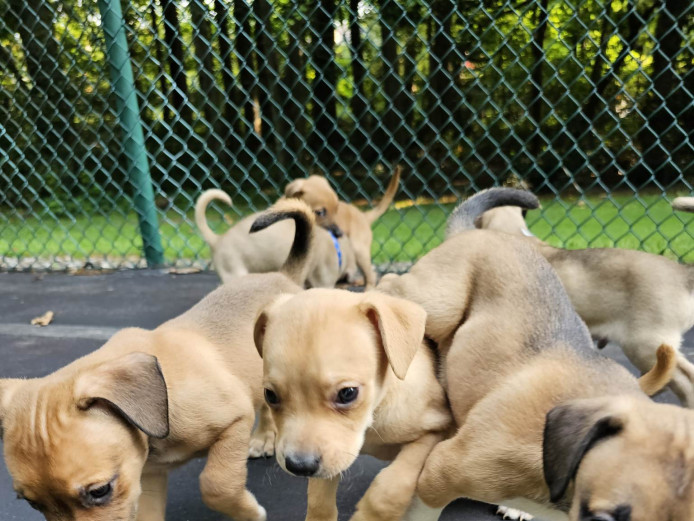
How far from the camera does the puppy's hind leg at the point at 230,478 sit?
2.60 meters

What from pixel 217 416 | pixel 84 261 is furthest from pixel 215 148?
pixel 217 416

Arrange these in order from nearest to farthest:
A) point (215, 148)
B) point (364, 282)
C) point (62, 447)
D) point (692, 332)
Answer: point (62, 447) < point (692, 332) < point (364, 282) < point (215, 148)

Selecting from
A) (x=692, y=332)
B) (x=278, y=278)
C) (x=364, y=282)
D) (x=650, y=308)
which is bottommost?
(x=364, y=282)

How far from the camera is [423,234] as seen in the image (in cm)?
816

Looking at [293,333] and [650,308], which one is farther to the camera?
[650,308]

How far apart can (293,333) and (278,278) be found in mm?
1266

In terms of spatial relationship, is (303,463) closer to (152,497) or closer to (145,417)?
(145,417)

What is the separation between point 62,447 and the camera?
2.12 meters

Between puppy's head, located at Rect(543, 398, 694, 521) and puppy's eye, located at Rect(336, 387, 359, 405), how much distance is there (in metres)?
0.75

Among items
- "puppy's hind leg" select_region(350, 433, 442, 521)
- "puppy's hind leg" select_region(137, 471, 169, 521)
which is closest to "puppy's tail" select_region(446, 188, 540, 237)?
"puppy's hind leg" select_region(350, 433, 442, 521)

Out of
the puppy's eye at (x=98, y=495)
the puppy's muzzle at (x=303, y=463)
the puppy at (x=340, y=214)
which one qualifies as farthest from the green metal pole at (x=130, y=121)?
the puppy's muzzle at (x=303, y=463)

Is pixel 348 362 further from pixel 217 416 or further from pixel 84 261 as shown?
pixel 84 261

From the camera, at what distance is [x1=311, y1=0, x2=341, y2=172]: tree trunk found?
992 centimetres

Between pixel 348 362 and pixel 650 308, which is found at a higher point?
pixel 348 362
